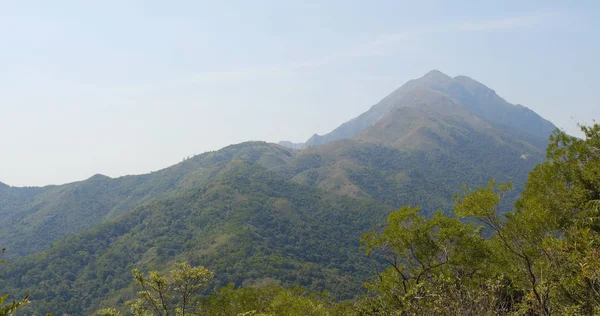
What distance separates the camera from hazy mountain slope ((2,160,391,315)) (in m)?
132

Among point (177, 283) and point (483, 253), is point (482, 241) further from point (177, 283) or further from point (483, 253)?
point (177, 283)

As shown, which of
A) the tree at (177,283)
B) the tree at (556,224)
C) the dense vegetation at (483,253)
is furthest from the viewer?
the tree at (177,283)

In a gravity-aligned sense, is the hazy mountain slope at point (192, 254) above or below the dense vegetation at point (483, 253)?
below

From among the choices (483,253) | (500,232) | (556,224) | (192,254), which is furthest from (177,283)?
(192,254)

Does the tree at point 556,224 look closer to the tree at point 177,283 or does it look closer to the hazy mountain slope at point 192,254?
the tree at point 177,283

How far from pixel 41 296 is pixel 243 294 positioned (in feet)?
435

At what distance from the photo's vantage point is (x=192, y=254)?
146 metres

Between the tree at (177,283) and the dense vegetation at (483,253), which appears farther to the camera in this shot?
the tree at (177,283)

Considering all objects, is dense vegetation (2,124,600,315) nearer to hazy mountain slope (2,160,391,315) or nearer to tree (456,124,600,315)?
tree (456,124,600,315)

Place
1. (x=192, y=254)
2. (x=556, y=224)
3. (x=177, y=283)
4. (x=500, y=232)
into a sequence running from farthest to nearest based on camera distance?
(x=192, y=254), (x=177, y=283), (x=556, y=224), (x=500, y=232)

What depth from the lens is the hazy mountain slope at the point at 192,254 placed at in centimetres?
13238

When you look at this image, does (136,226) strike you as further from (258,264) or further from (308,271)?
(308,271)

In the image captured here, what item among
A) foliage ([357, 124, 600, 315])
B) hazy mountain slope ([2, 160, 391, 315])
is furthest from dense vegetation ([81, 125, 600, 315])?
hazy mountain slope ([2, 160, 391, 315])

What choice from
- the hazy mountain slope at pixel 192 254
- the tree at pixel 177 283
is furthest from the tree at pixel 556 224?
the hazy mountain slope at pixel 192 254
